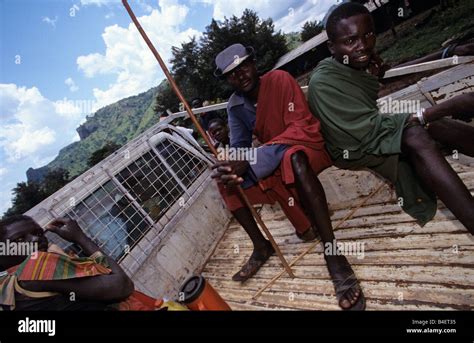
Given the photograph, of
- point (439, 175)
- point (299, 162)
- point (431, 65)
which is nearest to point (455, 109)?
point (439, 175)

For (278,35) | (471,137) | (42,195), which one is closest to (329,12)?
(471,137)

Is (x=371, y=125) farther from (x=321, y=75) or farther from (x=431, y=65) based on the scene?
(x=431, y=65)

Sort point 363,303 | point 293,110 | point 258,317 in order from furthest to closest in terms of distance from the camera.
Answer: point 293,110 → point 363,303 → point 258,317

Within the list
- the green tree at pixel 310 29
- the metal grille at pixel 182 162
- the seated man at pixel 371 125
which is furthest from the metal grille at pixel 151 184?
the green tree at pixel 310 29

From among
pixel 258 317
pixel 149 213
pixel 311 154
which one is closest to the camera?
pixel 258 317

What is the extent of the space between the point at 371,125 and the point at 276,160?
0.74m

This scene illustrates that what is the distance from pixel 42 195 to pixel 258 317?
25607mm

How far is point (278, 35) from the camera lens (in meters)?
27.8

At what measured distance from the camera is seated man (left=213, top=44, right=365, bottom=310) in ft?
6.94

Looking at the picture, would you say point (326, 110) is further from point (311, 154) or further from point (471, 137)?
point (471, 137)

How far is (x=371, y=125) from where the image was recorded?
1978 millimetres

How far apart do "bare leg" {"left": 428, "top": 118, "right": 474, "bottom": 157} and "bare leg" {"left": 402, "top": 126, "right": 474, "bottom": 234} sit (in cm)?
25

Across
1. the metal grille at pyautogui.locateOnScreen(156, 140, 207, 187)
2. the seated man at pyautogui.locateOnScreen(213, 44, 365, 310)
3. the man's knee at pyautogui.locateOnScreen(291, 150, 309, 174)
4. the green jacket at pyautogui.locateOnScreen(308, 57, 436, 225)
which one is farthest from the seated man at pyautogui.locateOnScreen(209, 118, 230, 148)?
the man's knee at pyautogui.locateOnScreen(291, 150, 309, 174)

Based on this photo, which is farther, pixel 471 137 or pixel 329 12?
pixel 329 12
